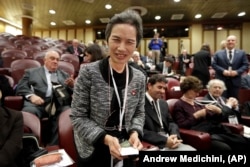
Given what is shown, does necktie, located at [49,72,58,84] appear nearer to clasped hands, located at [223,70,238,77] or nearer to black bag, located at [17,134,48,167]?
black bag, located at [17,134,48,167]

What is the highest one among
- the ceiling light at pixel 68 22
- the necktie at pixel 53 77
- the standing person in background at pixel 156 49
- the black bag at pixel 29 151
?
the ceiling light at pixel 68 22

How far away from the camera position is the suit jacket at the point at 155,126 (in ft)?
6.66

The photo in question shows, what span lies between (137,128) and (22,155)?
819mm

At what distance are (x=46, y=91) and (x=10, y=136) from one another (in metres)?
1.56

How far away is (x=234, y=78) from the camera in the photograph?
156 inches

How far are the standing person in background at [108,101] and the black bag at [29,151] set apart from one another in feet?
1.62

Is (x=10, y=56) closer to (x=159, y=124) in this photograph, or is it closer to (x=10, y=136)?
(x=159, y=124)

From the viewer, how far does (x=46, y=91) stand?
291cm

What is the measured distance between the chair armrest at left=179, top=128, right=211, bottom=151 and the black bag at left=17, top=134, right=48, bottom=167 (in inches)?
53.3

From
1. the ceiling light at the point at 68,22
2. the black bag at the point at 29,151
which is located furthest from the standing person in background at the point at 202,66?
the ceiling light at the point at 68,22

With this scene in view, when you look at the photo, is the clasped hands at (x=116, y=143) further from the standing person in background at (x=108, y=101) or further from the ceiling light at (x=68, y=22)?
the ceiling light at (x=68, y=22)

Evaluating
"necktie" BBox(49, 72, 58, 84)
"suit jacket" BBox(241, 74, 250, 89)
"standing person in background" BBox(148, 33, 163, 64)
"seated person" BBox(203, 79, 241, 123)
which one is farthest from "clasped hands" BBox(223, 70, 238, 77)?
"standing person in background" BBox(148, 33, 163, 64)

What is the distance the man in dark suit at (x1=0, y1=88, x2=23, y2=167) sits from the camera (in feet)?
4.35

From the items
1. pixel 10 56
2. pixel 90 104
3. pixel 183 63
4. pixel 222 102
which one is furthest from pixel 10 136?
pixel 183 63
